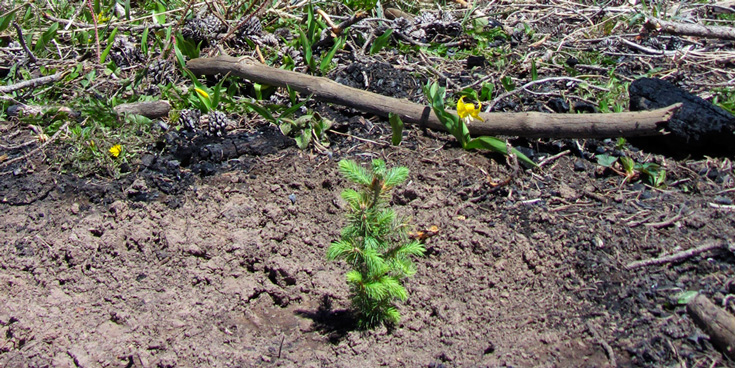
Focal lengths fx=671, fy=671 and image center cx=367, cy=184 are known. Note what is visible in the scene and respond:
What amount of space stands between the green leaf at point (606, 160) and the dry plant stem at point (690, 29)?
46.3 inches

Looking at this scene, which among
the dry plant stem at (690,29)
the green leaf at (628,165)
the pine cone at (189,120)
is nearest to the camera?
the green leaf at (628,165)

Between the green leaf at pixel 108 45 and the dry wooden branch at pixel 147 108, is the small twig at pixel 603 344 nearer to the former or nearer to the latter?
the dry wooden branch at pixel 147 108

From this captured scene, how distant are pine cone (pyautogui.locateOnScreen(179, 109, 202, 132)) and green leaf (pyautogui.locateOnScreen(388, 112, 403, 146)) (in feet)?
3.25

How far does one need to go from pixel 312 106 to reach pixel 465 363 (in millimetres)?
1773

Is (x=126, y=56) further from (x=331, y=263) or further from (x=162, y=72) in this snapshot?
(x=331, y=263)

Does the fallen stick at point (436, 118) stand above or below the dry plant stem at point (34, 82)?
above

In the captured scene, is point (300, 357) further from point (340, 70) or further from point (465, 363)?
point (340, 70)

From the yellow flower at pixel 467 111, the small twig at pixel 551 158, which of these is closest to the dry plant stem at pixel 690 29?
the small twig at pixel 551 158

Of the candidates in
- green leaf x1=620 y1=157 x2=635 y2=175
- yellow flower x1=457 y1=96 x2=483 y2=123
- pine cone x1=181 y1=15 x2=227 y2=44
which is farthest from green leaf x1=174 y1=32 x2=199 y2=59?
green leaf x1=620 y1=157 x2=635 y2=175

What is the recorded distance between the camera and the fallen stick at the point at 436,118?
2.97 meters

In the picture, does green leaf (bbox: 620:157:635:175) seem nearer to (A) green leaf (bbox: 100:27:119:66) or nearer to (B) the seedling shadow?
(B) the seedling shadow

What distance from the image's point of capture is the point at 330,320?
247 cm

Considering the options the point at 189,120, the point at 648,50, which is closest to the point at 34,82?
the point at 189,120

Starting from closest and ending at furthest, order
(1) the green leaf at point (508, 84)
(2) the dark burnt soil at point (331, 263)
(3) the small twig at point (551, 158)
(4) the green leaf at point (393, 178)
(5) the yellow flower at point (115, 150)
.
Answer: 1. (4) the green leaf at point (393, 178)
2. (2) the dark burnt soil at point (331, 263)
3. (3) the small twig at point (551, 158)
4. (5) the yellow flower at point (115, 150)
5. (1) the green leaf at point (508, 84)
